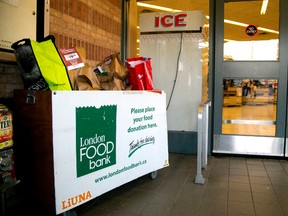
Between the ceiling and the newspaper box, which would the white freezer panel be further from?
the newspaper box

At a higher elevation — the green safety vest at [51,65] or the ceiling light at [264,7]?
the ceiling light at [264,7]

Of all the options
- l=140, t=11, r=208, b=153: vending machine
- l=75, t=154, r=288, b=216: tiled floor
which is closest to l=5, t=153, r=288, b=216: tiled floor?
l=75, t=154, r=288, b=216: tiled floor

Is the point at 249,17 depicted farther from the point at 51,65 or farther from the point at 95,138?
the point at 51,65

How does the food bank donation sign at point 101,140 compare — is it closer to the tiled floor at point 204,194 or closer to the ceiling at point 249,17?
the tiled floor at point 204,194

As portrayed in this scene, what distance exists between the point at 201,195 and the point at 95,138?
1.11 metres

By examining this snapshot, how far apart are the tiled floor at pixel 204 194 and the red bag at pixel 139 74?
0.98 metres

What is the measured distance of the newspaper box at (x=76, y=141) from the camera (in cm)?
199

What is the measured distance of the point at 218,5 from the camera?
3996mm

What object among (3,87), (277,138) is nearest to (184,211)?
(3,87)

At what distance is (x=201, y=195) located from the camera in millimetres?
2668

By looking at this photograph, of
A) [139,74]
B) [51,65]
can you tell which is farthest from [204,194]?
[51,65]

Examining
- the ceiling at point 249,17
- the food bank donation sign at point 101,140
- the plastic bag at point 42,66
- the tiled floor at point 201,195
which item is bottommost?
the tiled floor at point 201,195

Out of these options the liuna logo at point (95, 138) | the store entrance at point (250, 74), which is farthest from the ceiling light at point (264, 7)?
the liuna logo at point (95, 138)

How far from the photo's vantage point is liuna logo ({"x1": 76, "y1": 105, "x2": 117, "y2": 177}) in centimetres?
214
